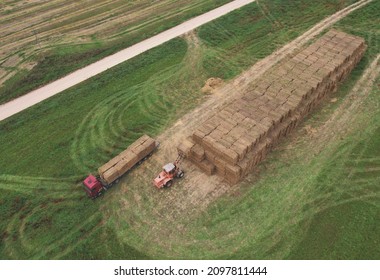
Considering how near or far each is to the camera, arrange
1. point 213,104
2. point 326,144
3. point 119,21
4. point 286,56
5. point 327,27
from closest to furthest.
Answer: point 326,144, point 213,104, point 286,56, point 327,27, point 119,21

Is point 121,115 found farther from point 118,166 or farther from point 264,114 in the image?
point 264,114

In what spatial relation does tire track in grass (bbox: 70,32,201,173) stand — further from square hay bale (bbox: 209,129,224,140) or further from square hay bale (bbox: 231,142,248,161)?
square hay bale (bbox: 231,142,248,161)

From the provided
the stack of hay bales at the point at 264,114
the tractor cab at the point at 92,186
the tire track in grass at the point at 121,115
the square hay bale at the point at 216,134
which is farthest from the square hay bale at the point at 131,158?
the square hay bale at the point at 216,134

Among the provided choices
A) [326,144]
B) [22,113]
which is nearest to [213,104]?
[326,144]

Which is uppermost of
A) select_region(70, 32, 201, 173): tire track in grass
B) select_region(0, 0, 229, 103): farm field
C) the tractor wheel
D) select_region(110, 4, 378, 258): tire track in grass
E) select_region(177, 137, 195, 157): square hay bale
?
select_region(0, 0, 229, 103): farm field

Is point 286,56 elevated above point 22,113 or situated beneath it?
situated beneath

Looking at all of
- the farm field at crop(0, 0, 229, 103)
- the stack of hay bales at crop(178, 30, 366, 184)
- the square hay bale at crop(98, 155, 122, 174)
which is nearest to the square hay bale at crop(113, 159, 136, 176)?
the square hay bale at crop(98, 155, 122, 174)

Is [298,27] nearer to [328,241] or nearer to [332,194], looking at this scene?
[332,194]
